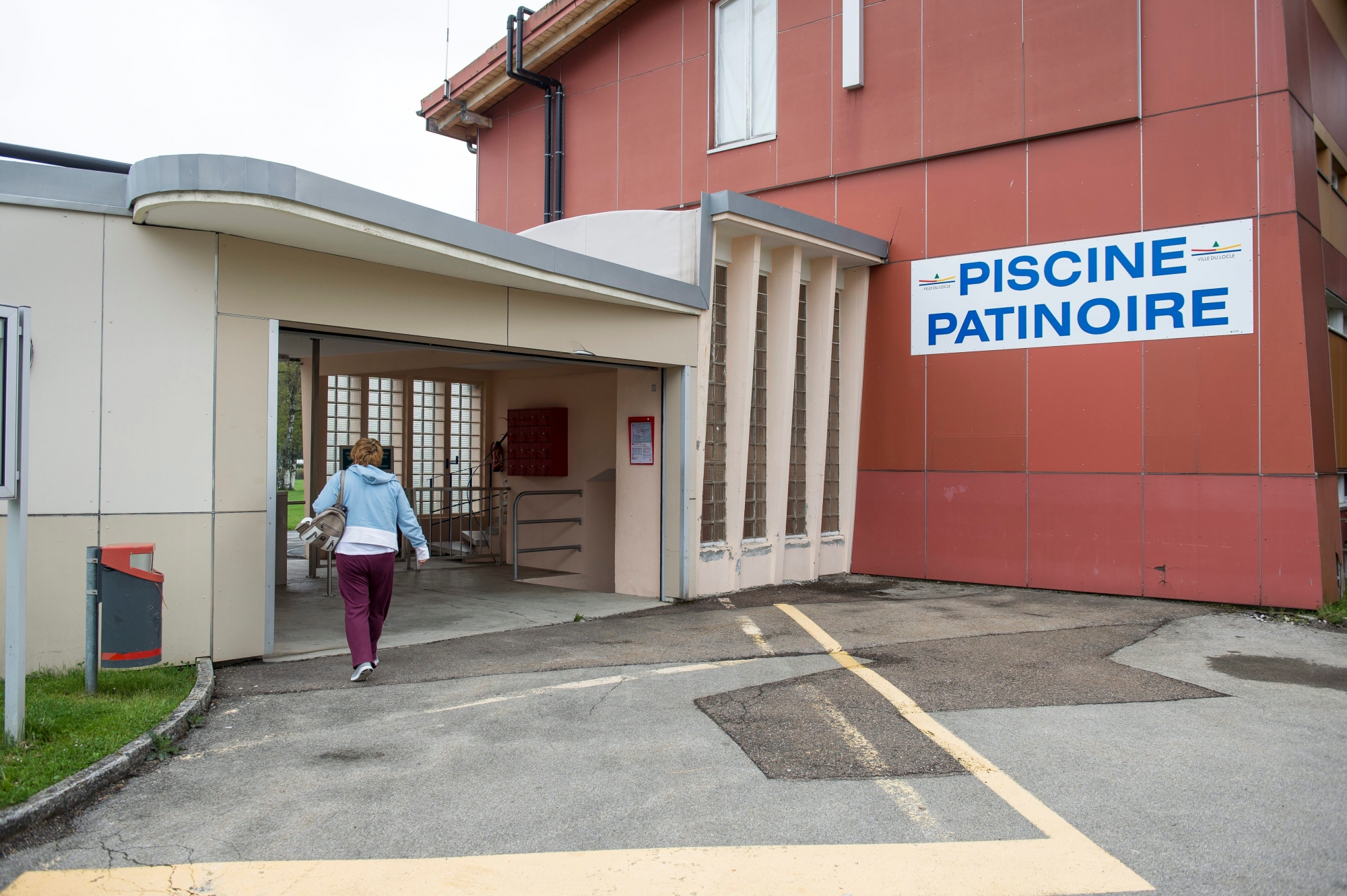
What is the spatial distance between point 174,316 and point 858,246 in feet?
27.6

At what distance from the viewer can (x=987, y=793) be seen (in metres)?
4.45

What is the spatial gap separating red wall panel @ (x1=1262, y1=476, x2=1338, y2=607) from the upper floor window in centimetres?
836

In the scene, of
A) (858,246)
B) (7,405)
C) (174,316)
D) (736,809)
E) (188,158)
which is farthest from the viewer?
(858,246)

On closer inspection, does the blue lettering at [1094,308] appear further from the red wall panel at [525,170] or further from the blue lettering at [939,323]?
the red wall panel at [525,170]

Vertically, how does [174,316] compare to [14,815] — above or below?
above

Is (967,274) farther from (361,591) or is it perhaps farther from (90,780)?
(90,780)

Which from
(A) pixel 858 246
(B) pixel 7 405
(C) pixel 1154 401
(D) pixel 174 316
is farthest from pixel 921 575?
(B) pixel 7 405

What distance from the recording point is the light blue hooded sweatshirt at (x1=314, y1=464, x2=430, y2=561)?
22.4 ft

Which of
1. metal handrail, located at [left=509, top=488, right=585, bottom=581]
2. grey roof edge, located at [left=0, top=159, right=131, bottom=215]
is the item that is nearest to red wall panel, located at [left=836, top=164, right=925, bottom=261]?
metal handrail, located at [left=509, top=488, right=585, bottom=581]

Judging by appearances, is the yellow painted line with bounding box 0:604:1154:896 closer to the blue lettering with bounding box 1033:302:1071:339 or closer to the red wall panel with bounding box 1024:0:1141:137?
the blue lettering with bounding box 1033:302:1071:339

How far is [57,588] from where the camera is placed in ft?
21.0

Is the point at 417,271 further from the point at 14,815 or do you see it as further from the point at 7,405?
the point at 14,815

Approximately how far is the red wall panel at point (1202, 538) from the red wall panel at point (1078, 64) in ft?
14.7

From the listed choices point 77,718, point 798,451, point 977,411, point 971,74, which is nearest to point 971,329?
point 977,411
